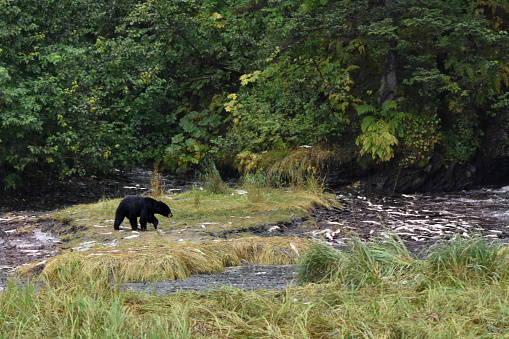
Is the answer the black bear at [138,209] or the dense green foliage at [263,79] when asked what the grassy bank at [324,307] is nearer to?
the black bear at [138,209]

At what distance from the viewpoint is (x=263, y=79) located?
55.8ft

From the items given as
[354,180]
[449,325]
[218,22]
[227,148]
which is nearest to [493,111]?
[354,180]

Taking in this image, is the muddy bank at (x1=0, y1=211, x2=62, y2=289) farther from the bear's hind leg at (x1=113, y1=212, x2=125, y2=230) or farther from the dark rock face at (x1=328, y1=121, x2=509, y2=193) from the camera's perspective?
the dark rock face at (x1=328, y1=121, x2=509, y2=193)

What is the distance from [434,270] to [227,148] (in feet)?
37.0

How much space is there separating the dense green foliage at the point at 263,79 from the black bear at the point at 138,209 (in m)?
4.29

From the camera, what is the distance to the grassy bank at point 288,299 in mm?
4180

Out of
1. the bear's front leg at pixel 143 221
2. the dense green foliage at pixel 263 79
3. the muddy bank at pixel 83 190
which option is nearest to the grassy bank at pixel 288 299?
the bear's front leg at pixel 143 221

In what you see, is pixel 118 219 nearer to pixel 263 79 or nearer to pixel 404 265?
pixel 404 265

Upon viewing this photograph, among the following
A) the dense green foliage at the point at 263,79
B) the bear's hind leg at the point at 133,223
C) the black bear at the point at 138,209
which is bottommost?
the bear's hind leg at the point at 133,223

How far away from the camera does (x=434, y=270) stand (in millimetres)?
5570

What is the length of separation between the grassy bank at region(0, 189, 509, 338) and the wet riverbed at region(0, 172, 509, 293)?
0.52 m

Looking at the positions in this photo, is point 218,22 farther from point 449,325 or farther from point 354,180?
point 449,325

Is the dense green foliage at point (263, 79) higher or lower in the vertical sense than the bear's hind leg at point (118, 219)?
higher

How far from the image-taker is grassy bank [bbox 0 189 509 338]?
4.18m
